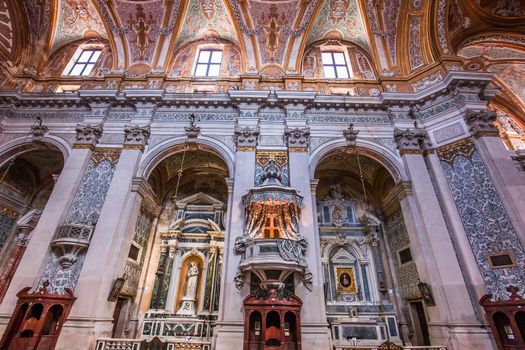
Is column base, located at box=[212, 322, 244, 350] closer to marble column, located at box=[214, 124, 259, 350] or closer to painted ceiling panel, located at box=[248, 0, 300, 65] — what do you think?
marble column, located at box=[214, 124, 259, 350]

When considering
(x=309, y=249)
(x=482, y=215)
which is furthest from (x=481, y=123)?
(x=309, y=249)

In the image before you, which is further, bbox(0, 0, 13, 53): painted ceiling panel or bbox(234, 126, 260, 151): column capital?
bbox(0, 0, 13, 53): painted ceiling panel

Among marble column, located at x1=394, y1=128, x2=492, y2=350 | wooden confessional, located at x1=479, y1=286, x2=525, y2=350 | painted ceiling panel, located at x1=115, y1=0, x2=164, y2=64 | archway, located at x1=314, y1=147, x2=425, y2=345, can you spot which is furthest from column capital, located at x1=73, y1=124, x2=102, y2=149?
wooden confessional, located at x1=479, y1=286, x2=525, y2=350

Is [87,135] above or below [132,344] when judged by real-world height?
above

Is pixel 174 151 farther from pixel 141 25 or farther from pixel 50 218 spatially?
pixel 141 25

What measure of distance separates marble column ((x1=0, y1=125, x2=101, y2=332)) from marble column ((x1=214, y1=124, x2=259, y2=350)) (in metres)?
4.87

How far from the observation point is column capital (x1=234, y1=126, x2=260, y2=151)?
9.10 meters

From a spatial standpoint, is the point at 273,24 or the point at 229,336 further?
the point at 273,24

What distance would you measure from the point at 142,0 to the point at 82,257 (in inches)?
400

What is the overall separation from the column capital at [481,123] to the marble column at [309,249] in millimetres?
4959

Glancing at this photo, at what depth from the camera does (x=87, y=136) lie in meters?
9.31

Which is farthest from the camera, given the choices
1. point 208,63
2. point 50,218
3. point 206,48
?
point 206,48

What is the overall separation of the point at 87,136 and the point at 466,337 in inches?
479

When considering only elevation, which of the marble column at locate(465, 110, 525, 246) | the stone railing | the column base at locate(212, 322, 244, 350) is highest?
the marble column at locate(465, 110, 525, 246)
